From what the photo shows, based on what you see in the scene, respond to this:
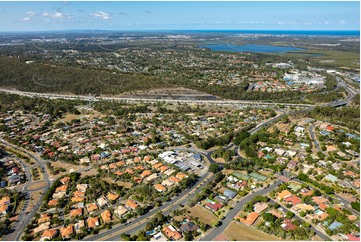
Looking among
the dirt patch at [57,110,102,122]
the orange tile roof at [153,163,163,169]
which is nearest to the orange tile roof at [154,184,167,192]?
the orange tile roof at [153,163,163,169]

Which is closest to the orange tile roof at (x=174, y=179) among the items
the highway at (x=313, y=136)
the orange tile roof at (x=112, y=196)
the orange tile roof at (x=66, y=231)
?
the orange tile roof at (x=112, y=196)

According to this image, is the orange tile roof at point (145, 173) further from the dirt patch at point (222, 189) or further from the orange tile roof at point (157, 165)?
the dirt patch at point (222, 189)

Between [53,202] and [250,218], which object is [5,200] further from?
[250,218]

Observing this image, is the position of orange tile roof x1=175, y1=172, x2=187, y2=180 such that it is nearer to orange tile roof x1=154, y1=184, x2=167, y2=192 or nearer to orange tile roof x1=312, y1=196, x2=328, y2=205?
orange tile roof x1=154, y1=184, x2=167, y2=192

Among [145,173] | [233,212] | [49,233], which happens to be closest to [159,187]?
[145,173]

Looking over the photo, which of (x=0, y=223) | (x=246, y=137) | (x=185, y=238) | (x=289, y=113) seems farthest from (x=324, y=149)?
(x=0, y=223)

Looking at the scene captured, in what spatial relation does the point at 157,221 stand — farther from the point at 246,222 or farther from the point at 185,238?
the point at 246,222
